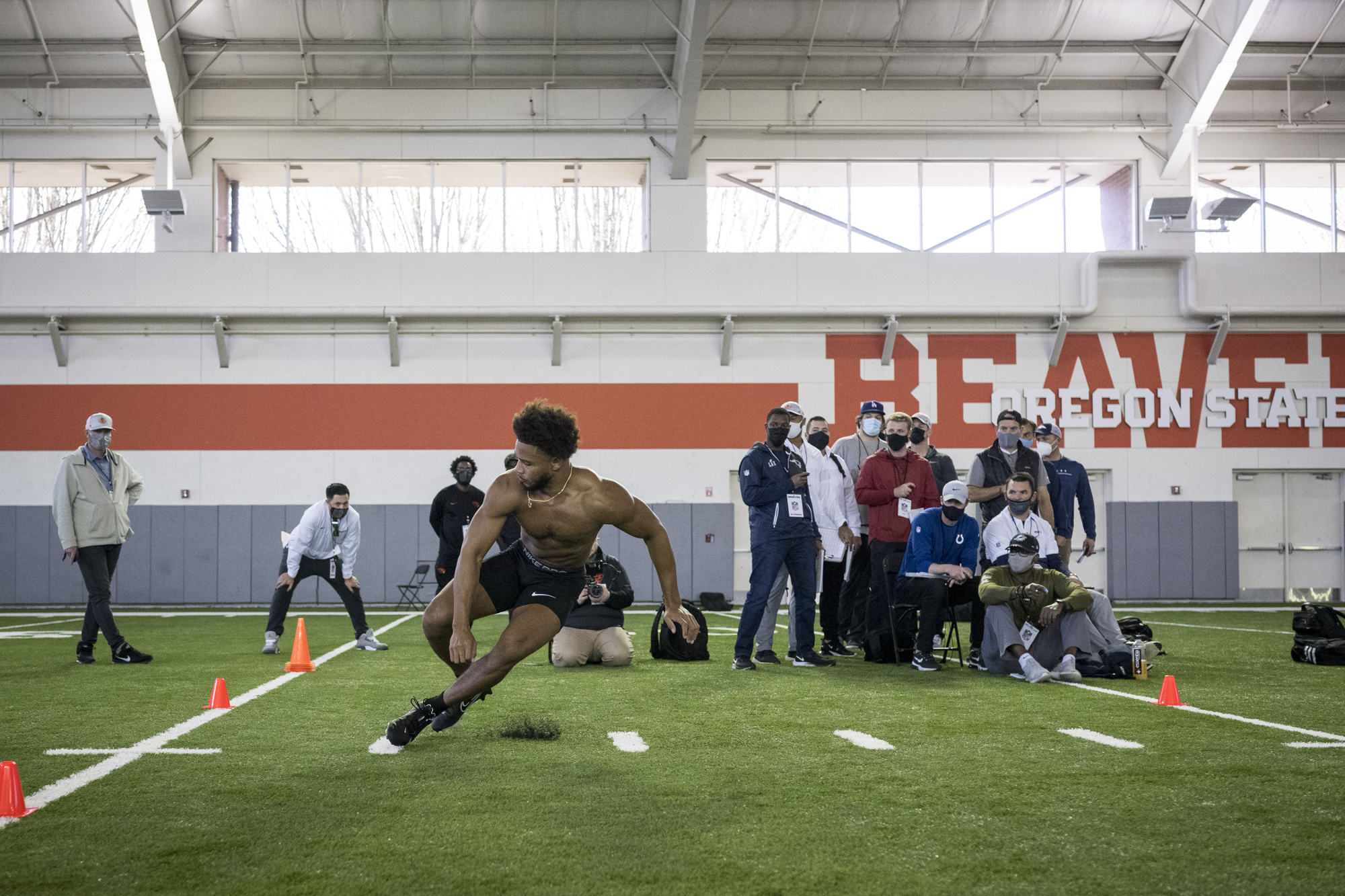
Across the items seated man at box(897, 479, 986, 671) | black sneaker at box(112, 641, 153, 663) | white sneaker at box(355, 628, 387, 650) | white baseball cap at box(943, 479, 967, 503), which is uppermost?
white baseball cap at box(943, 479, 967, 503)

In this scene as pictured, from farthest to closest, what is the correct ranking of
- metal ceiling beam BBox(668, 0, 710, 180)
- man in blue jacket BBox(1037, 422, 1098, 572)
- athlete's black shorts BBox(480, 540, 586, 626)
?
metal ceiling beam BBox(668, 0, 710, 180) → man in blue jacket BBox(1037, 422, 1098, 572) → athlete's black shorts BBox(480, 540, 586, 626)

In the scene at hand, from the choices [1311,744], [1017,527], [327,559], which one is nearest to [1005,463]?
[1017,527]

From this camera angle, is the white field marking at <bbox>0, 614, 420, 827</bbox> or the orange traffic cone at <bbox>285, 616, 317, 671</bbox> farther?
the orange traffic cone at <bbox>285, 616, 317, 671</bbox>

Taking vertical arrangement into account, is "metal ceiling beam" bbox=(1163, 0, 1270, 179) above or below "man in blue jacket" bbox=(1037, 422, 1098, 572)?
above

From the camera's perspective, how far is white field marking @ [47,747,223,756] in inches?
210

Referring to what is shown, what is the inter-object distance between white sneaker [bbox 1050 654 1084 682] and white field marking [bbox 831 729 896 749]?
111 inches

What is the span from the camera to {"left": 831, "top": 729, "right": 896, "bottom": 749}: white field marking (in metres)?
5.58

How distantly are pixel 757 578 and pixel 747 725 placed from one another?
2.77 metres

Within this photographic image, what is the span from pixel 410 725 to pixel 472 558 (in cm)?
99

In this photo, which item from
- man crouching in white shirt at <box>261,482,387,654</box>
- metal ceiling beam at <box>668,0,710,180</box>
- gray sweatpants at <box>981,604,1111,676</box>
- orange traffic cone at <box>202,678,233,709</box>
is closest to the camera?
orange traffic cone at <box>202,678,233,709</box>

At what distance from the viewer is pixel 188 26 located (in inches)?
694

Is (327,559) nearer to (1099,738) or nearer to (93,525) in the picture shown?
(93,525)

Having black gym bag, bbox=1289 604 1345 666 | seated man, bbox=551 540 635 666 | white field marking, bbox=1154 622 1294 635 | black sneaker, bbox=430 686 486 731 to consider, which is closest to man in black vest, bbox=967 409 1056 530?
black gym bag, bbox=1289 604 1345 666

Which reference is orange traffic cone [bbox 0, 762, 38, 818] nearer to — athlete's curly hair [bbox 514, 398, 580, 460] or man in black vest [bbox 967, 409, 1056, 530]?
athlete's curly hair [bbox 514, 398, 580, 460]
